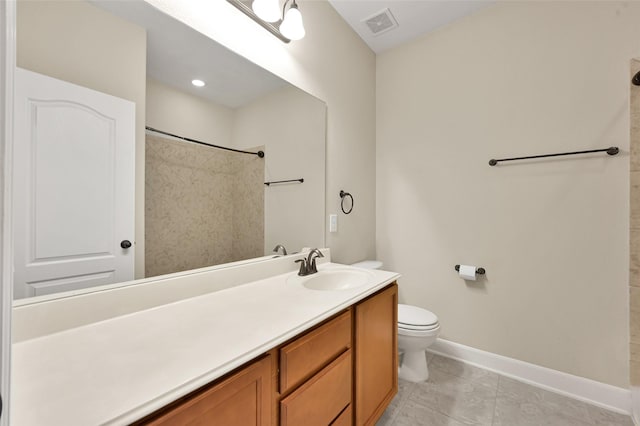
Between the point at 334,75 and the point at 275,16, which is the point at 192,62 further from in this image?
the point at 334,75

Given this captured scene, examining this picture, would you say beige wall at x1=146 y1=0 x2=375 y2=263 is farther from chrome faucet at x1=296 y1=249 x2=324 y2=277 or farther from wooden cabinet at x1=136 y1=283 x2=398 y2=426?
wooden cabinet at x1=136 y1=283 x2=398 y2=426

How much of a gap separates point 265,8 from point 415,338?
2.06 metres

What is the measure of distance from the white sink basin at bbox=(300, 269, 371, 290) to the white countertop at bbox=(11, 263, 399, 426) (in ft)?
1.31

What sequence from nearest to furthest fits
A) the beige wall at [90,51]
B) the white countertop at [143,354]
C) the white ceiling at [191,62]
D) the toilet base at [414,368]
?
the white countertop at [143,354], the beige wall at [90,51], the white ceiling at [191,62], the toilet base at [414,368]

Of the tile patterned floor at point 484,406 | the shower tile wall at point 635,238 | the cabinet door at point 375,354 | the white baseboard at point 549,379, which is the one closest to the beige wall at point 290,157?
the cabinet door at point 375,354

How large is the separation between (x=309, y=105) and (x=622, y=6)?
1884mm

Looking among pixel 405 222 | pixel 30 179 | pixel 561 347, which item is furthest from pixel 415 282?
pixel 30 179

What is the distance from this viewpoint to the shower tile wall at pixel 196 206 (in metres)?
0.96

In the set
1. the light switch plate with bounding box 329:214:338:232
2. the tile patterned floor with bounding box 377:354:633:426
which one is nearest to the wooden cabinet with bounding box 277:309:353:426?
the tile patterned floor with bounding box 377:354:633:426

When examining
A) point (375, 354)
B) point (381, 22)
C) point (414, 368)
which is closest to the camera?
point (375, 354)

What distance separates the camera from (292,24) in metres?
1.39

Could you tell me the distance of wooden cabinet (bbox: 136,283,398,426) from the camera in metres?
0.60

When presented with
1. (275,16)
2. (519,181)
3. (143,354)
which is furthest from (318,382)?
(519,181)

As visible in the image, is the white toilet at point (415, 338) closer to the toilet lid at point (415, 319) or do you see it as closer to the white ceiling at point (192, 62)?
the toilet lid at point (415, 319)
